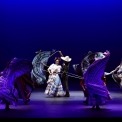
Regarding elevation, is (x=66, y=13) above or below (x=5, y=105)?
above

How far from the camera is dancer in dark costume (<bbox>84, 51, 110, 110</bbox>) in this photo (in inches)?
300

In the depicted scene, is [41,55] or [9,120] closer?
[9,120]

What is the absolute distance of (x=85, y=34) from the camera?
14289 millimetres

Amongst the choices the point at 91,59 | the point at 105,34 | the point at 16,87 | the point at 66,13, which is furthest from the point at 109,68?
the point at 16,87

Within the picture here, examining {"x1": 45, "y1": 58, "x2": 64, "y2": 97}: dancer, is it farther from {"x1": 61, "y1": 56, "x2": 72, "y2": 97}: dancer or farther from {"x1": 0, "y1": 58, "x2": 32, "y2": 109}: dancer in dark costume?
{"x1": 0, "y1": 58, "x2": 32, "y2": 109}: dancer in dark costume

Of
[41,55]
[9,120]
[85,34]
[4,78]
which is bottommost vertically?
[9,120]

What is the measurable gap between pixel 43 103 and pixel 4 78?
4.45 feet

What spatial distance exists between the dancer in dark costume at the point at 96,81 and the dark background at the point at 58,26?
21.5 ft

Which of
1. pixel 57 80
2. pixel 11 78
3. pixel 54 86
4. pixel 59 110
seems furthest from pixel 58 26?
pixel 59 110

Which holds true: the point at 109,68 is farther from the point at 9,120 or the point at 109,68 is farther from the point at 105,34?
the point at 9,120

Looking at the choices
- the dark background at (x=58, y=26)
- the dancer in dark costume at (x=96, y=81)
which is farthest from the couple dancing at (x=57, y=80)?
the dark background at (x=58, y=26)

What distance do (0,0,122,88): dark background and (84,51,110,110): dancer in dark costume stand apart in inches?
258

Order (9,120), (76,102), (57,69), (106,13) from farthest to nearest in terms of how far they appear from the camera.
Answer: (106,13)
(57,69)
(76,102)
(9,120)

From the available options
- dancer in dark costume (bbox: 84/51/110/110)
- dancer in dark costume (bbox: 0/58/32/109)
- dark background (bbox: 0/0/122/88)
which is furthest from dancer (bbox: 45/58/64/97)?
dark background (bbox: 0/0/122/88)
